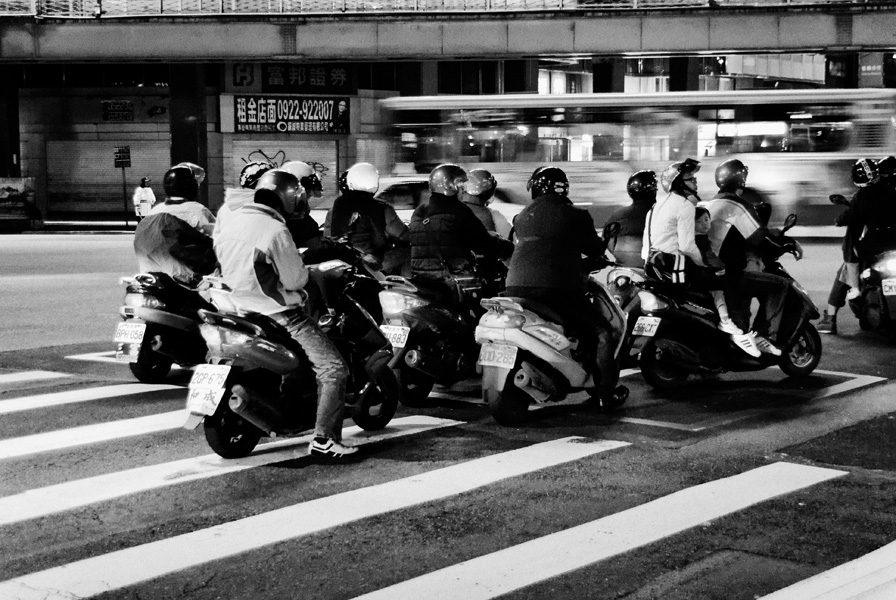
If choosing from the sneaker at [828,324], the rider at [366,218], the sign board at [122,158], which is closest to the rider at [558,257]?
the rider at [366,218]

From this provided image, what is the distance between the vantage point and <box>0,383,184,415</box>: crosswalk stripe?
884 centimetres

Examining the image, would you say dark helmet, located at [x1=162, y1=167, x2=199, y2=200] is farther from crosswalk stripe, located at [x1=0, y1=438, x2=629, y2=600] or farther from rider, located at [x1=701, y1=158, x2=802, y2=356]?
rider, located at [x1=701, y1=158, x2=802, y2=356]

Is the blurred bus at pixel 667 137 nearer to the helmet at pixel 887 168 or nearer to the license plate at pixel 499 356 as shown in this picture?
the helmet at pixel 887 168

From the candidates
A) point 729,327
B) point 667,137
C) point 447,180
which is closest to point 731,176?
point 729,327

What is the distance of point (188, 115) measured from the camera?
127 ft

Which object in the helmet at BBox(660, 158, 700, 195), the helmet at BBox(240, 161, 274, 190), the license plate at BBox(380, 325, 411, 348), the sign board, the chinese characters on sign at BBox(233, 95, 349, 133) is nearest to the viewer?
the helmet at BBox(240, 161, 274, 190)

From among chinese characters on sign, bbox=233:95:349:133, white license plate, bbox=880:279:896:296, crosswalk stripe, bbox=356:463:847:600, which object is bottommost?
crosswalk stripe, bbox=356:463:847:600

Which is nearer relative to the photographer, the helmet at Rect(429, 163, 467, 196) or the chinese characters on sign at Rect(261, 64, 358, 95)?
the helmet at Rect(429, 163, 467, 196)

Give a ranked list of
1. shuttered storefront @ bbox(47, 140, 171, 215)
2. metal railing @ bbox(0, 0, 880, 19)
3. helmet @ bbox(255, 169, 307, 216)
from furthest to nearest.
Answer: shuttered storefront @ bbox(47, 140, 171, 215) < metal railing @ bbox(0, 0, 880, 19) < helmet @ bbox(255, 169, 307, 216)

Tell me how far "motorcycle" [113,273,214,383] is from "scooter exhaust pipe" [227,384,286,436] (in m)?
2.75

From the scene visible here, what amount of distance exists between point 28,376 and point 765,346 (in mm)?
6348

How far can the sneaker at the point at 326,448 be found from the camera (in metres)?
6.95

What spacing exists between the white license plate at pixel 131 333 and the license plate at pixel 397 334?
2.12 meters

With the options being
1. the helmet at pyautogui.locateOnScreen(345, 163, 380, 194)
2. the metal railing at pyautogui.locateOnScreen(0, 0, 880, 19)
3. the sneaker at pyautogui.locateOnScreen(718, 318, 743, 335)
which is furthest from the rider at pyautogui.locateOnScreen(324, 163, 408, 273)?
the metal railing at pyautogui.locateOnScreen(0, 0, 880, 19)
